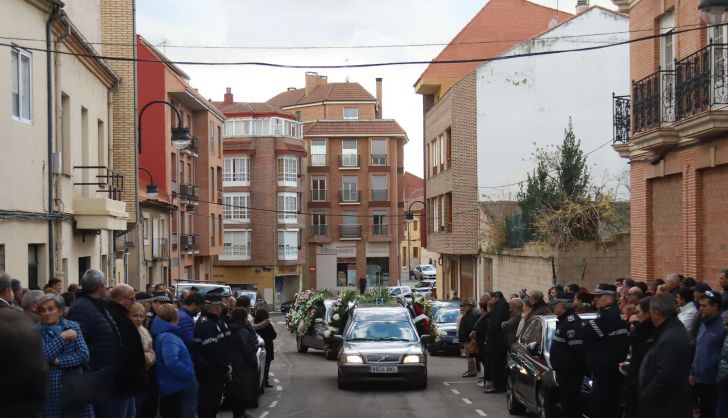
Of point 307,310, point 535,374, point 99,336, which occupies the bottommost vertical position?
point 307,310

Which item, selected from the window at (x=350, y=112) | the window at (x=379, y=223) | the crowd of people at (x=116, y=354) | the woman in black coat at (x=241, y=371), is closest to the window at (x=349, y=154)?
the window at (x=379, y=223)

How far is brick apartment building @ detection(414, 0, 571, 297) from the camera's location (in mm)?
43531

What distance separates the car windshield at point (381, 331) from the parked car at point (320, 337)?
612cm

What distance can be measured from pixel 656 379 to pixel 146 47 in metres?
39.4

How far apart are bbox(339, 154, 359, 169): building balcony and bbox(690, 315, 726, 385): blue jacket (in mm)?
71703

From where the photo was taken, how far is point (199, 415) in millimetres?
12539

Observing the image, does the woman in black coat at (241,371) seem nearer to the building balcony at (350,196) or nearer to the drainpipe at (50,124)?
the drainpipe at (50,124)

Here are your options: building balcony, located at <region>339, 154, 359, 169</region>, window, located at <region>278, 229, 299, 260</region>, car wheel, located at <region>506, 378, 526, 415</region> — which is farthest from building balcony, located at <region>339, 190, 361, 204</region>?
car wheel, located at <region>506, 378, 526, 415</region>

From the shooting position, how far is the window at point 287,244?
7575 cm

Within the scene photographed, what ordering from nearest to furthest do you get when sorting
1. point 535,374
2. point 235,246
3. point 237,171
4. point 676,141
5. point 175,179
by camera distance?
point 535,374, point 676,141, point 175,179, point 235,246, point 237,171

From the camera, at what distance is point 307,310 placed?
1113 inches

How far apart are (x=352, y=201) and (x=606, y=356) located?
72.1 metres

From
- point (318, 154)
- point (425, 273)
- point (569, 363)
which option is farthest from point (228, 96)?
point (569, 363)

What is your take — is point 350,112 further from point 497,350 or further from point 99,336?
point 99,336
